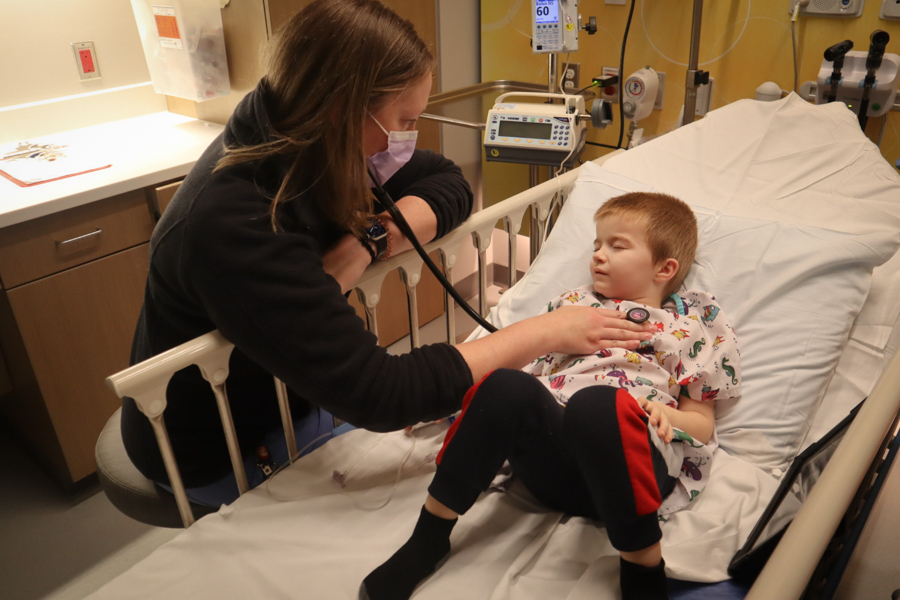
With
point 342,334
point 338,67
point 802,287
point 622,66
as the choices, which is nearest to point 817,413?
point 802,287

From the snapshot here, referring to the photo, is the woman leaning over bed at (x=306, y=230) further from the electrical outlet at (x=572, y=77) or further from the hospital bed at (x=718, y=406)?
the electrical outlet at (x=572, y=77)

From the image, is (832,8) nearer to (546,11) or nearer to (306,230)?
(546,11)

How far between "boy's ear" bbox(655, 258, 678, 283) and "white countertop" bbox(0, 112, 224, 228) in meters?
1.29

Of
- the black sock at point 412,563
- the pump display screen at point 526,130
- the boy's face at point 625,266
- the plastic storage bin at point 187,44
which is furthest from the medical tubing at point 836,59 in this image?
the plastic storage bin at point 187,44

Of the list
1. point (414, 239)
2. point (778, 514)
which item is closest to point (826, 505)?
point (778, 514)

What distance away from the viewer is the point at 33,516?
1903 mm

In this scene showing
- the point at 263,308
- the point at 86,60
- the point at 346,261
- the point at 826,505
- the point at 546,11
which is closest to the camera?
the point at 826,505

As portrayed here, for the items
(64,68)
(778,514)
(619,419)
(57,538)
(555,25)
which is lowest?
(57,538)

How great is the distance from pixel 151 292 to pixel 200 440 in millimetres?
282

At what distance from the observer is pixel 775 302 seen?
1308mm

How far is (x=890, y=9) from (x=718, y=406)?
1233 millimetres

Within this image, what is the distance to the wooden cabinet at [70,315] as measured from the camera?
5.45ft

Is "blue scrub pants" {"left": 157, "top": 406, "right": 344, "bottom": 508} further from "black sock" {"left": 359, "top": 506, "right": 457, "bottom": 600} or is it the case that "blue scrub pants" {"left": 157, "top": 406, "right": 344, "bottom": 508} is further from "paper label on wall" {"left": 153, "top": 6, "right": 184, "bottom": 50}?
"paper label on wall" {"left": 153, "top": 6, "right": 184, "bottom": 50}

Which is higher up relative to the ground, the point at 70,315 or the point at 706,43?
the point at 706,43
